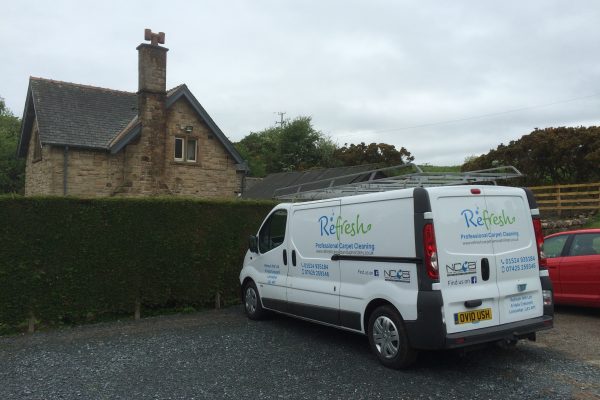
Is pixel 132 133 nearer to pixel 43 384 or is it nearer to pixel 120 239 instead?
pixel 120 239

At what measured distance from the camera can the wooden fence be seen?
2016 centimetres

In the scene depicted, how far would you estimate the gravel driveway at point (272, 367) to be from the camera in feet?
16.4

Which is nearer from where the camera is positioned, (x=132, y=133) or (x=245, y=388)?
(x=245, y=388)

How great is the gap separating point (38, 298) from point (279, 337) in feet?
13.5

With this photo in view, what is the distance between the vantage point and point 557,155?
76.9 ft

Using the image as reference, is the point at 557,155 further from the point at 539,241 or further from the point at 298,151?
the point at 298,151

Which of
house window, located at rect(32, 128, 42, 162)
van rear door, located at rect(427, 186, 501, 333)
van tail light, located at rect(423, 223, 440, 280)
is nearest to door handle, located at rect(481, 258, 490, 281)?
van rear door, located at rect(427, 186, 501, 333)

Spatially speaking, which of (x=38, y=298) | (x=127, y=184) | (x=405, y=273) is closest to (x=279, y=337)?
(x=405, y=273)

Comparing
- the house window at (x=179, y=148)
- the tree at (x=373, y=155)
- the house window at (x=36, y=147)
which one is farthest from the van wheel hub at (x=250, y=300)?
the tree at (x=373, y=155)

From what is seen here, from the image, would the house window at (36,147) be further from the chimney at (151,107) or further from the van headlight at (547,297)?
the van headlight at (547,297)

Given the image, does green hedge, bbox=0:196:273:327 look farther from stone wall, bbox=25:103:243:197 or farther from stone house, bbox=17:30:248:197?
stone wall, bbox=25:103:243:197

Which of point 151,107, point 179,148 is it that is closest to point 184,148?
point 179,148

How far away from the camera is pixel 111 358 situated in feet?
20.9

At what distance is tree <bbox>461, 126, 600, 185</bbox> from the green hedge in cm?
1798
